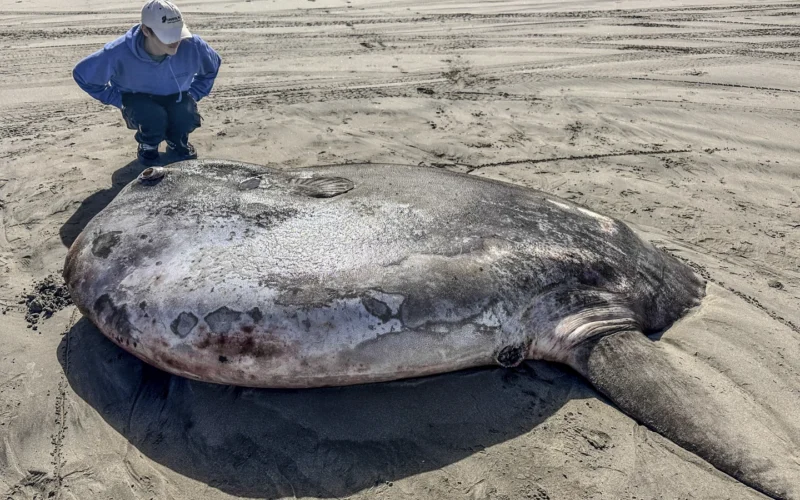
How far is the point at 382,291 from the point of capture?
2.88 meters

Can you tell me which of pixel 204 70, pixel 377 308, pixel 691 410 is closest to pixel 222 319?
pixel 377 308

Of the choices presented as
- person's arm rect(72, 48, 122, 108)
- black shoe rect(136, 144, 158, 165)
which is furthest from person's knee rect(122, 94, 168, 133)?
person's arm rect(72, 48, 122, 108)

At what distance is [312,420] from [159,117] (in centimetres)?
346

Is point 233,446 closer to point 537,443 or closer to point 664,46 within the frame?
point 537,443

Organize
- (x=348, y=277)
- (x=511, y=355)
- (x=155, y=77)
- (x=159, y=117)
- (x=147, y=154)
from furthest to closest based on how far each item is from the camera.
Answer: (x=147, y=154) → (x=159, y=117) → (x=155, y=77) → (x=511, y=355) → (x=348, y=277)

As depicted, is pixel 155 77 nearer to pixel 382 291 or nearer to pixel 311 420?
pixel 382 291

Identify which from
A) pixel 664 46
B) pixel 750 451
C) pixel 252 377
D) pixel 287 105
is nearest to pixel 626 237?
pixel 750 451

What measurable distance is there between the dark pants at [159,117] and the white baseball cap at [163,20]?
803mm

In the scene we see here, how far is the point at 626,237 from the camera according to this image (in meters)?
3.72

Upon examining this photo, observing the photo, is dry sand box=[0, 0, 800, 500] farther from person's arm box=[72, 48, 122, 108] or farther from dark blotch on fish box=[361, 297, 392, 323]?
person's arm box=[72, 48, 122, 108]

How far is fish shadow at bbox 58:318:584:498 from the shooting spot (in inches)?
105

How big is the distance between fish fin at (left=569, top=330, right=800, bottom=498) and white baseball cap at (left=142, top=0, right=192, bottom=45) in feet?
12.0

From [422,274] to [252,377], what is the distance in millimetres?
952

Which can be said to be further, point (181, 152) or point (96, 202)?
point (181, 152)
